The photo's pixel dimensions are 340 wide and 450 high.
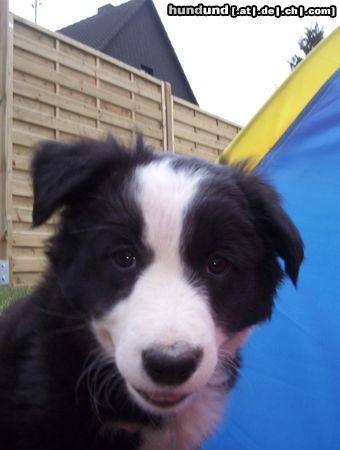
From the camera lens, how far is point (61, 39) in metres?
6.15

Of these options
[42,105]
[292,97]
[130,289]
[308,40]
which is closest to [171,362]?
[130,289]

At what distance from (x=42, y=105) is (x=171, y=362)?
5159mm

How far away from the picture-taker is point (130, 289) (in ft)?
4.62

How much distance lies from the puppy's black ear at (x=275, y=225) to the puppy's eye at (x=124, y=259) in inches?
17.6

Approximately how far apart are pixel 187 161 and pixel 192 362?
679 millimetres

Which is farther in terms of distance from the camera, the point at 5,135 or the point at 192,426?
the point at 5,135

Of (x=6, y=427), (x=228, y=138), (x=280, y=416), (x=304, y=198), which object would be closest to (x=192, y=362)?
(x=6, y=427)

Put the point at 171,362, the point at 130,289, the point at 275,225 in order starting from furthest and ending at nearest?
the point at 275,225, the point at 130,289, the point at 171,362

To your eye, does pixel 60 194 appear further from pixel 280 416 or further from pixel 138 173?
pixel 280 416

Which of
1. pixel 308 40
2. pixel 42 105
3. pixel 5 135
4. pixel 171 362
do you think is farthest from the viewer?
pixel 308 40

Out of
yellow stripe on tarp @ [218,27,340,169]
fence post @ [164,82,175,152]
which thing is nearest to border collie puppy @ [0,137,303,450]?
yellow stripe on tarp @ [218,27,340,169]

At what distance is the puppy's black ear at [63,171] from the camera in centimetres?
152

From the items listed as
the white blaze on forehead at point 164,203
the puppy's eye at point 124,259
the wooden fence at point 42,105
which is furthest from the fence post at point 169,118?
the puppy's eye at point 124,259

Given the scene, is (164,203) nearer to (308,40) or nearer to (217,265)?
(217,265)
